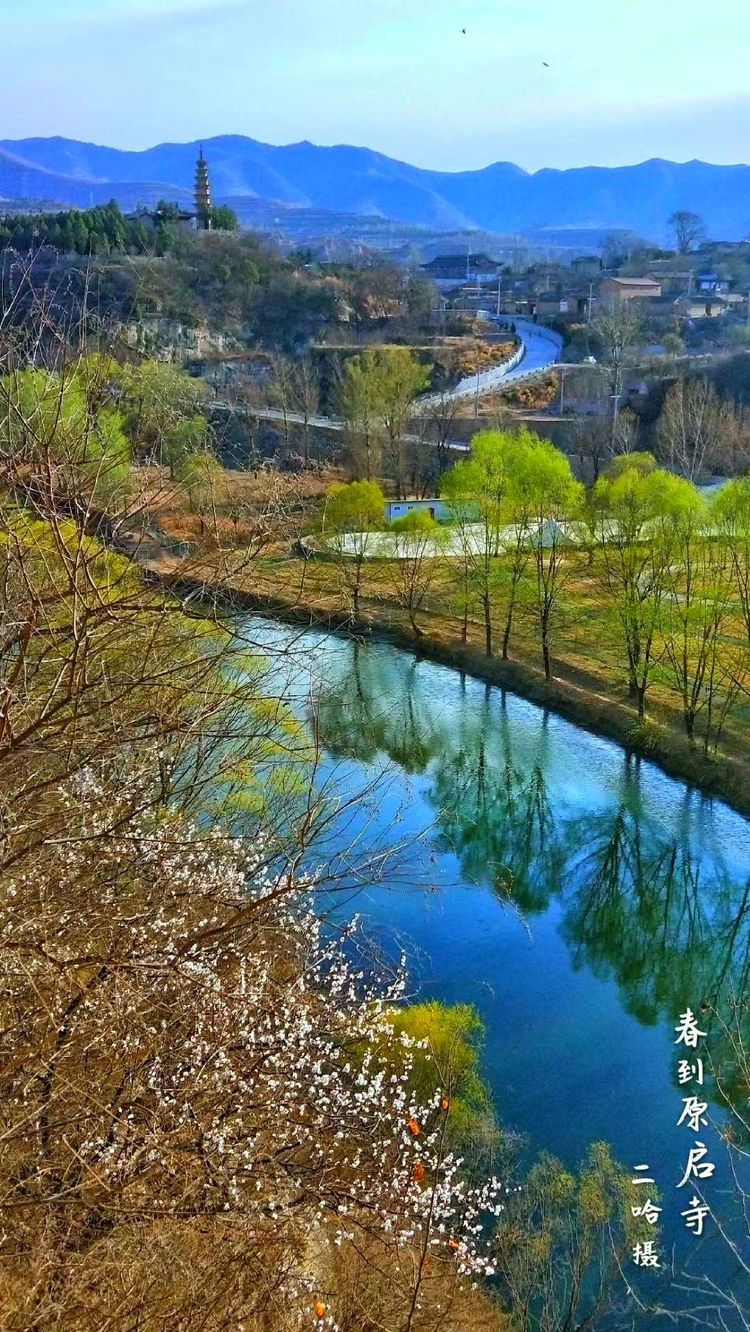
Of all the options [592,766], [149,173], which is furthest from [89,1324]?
[149,173]

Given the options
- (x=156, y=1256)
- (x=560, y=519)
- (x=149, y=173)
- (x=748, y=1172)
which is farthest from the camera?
(x=149, y=173)

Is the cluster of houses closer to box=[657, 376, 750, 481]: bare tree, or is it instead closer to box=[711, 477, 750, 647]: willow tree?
box=[657, 376, 750, 481]: bare tree

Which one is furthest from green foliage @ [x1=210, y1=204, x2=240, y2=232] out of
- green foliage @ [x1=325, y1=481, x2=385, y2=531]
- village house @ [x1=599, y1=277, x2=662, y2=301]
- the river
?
the river

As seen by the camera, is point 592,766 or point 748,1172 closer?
point 748,1172

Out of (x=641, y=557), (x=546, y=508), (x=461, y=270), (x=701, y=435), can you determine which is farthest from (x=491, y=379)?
(x=461, y=270)

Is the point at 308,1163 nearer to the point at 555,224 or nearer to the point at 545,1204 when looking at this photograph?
the point at 545,1204

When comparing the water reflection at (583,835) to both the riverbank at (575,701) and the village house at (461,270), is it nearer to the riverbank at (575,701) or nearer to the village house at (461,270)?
the riverbank at (575,701)
